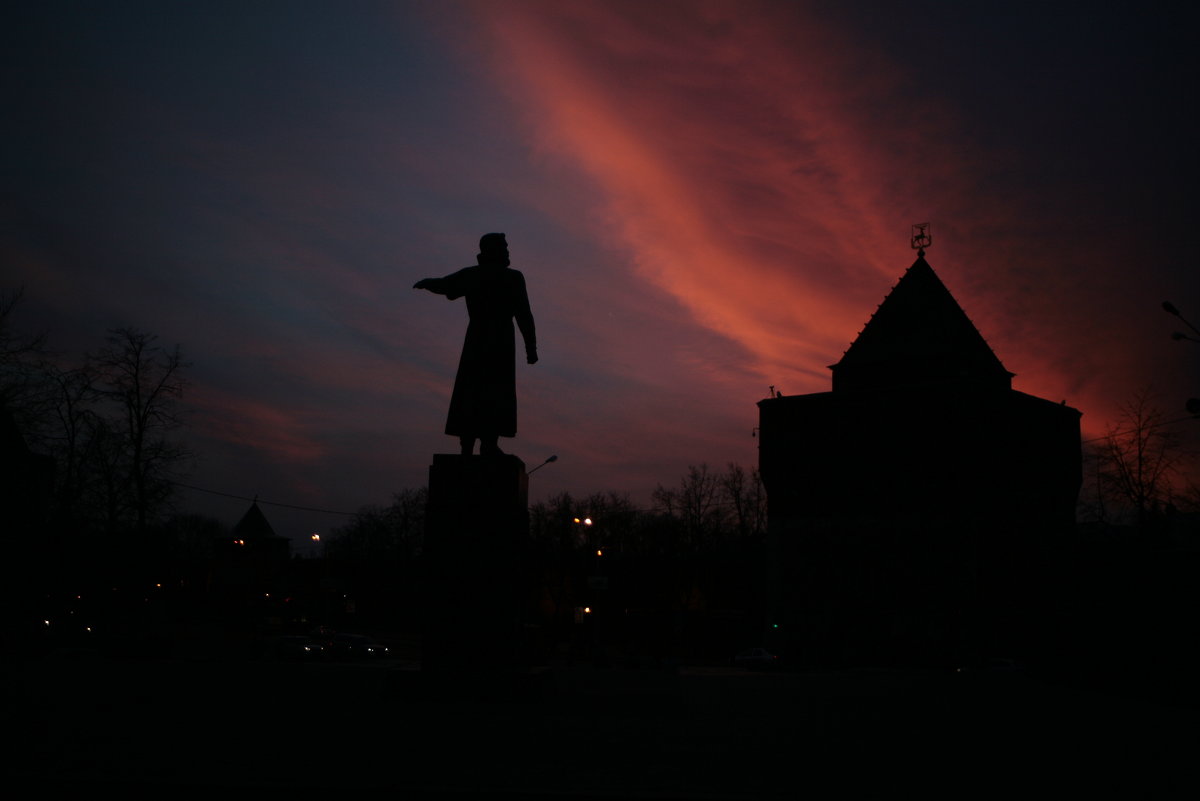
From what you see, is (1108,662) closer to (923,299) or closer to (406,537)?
(923,299)

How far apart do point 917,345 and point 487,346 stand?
187 ft

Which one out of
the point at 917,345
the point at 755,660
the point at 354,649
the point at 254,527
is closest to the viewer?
the point at 354,649

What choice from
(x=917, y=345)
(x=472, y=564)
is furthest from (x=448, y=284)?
(x=917, y=345)

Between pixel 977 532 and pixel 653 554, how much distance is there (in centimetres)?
3267

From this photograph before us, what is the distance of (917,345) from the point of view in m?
63.2

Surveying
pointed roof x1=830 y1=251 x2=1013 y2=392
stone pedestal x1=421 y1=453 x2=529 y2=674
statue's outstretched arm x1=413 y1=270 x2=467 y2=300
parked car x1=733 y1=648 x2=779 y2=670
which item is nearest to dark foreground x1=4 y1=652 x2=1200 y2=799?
stone pedestal x1=421 y1=453 x2=529 y2=674

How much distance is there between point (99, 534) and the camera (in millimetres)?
33438

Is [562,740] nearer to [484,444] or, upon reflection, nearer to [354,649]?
[484,444]

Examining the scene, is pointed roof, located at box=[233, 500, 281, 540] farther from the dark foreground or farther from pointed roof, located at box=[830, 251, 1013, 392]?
the dark foreground

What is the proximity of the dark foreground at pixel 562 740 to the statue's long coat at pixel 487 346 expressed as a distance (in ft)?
9.07

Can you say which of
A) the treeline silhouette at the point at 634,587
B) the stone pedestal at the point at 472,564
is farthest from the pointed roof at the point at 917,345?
the stone pedestal at the point at 472,564

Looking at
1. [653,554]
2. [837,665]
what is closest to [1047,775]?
[837,665]

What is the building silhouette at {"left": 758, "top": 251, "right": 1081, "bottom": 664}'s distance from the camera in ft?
178

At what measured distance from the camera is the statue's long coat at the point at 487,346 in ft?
34.1
